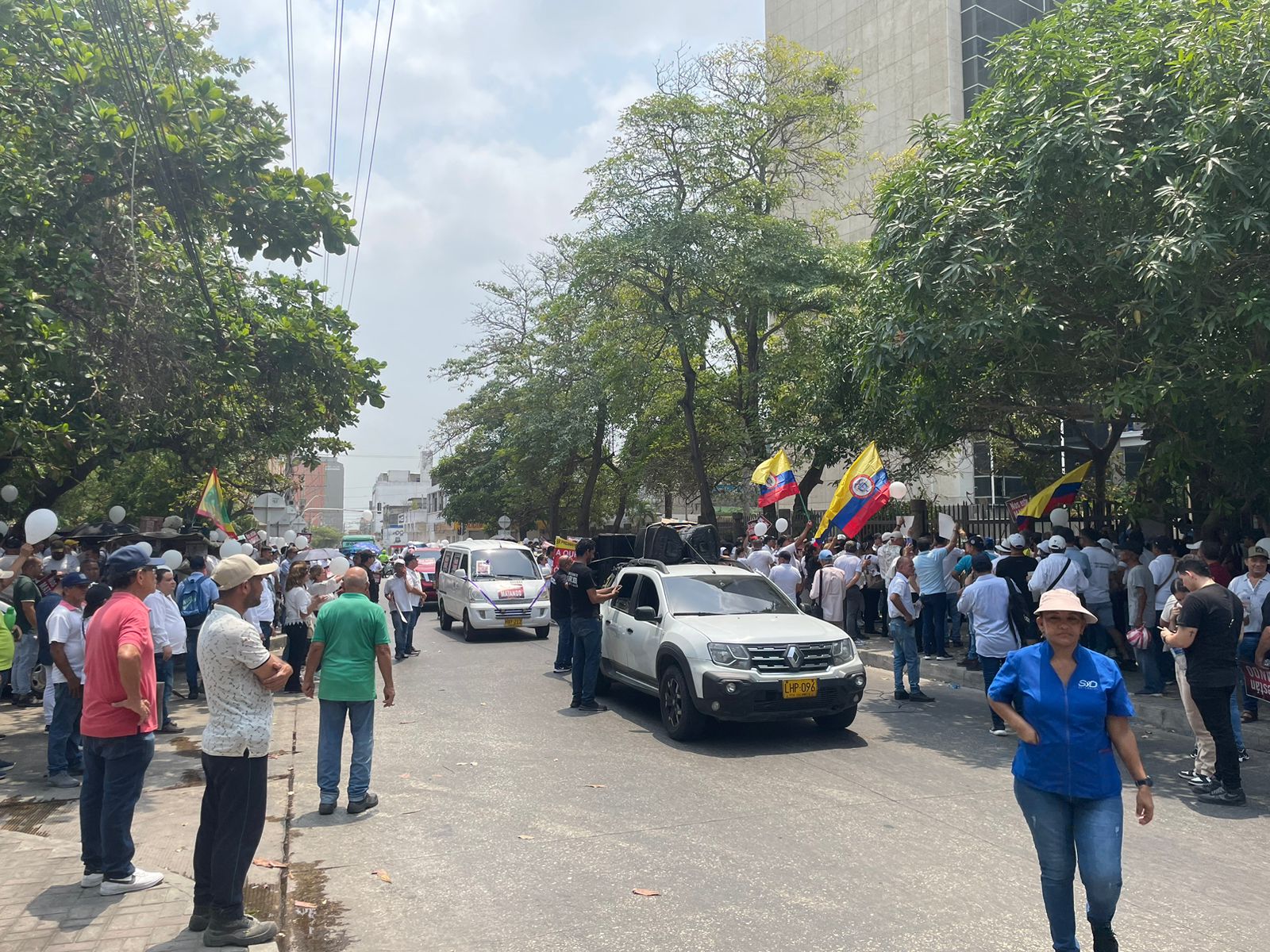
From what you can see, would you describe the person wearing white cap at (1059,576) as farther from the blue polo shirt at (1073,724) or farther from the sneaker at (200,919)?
the sneaker at (200,919)

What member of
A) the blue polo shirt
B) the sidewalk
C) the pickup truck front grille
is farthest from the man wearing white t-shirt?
the blue polo shirt

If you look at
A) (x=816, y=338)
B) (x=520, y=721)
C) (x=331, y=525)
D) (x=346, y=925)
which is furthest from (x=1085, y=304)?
(x=331, y=525)

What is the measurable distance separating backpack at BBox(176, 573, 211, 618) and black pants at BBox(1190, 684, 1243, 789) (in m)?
10.3

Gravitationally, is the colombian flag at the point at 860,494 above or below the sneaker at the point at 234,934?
above

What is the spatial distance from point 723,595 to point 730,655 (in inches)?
56.9

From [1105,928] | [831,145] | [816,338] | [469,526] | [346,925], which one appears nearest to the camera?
[1105,928]

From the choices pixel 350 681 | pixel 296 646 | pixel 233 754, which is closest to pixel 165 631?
pixel 350 681

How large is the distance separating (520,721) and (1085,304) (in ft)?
26.7

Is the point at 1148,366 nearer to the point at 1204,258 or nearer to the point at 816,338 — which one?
the point at 1204,258

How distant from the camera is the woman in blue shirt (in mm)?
3965

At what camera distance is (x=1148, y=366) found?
989 cm

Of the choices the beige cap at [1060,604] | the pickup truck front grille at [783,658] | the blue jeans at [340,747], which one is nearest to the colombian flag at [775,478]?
the pickup truck front grille at [783,658]

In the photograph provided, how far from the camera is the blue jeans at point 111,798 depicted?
513 centimetres

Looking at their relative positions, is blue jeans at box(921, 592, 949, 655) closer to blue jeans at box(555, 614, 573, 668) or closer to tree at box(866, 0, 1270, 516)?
tree at box(866, 0, 1270, 516)
